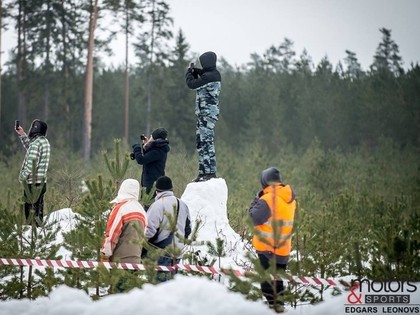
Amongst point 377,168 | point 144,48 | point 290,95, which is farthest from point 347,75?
point 377,168

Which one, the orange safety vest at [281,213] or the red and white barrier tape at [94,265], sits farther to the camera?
the red and white barrier tape at [94,265]

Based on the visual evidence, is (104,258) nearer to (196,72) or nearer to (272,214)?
(272,214)

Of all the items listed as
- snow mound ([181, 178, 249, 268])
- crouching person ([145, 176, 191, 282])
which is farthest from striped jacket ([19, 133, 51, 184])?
crouching person ([145, 176, 191, 282])

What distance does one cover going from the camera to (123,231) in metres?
7.45

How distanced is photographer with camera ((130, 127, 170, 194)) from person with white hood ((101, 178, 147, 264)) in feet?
7.81

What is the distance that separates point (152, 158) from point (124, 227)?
263 centimetres

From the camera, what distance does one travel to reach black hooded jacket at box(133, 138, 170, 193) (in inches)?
391

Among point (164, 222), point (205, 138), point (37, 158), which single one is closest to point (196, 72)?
point (205, 138)

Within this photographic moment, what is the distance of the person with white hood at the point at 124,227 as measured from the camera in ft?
24.2

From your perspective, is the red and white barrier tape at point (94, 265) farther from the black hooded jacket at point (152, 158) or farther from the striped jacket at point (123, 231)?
the black hooded jacket at point (152, 158)

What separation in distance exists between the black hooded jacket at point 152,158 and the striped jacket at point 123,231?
2443 millimetres

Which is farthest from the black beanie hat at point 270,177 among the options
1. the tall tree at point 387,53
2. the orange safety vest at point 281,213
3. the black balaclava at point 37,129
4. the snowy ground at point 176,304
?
the tall tree at point 387,53

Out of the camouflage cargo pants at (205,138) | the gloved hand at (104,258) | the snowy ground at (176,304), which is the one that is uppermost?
the camouflage cargo pants at (205,138)

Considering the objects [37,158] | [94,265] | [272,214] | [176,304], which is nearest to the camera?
[176,304]
